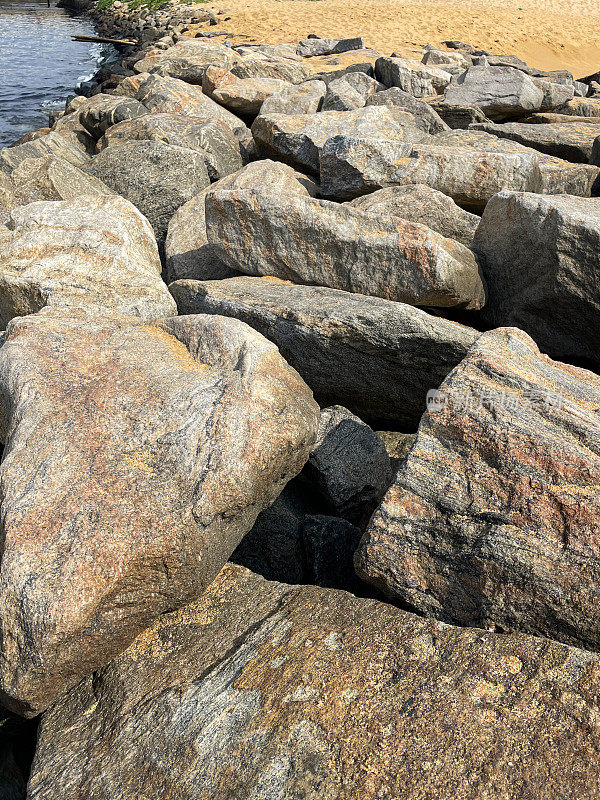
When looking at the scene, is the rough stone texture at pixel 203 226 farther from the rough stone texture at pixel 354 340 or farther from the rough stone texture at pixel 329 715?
the rough stone texture at pixel 329 715

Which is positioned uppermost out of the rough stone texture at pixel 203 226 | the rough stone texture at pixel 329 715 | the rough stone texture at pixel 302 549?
the rough stone texture at pixel 203 226

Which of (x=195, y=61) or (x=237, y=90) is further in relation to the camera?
(x=195, y=61)

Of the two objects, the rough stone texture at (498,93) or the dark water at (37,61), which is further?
the dark water at (37,61)

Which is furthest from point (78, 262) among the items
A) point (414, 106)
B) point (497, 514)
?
point (414, 106)

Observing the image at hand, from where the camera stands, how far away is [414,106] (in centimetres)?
845

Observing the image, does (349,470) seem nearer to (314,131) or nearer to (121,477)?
(121,477)

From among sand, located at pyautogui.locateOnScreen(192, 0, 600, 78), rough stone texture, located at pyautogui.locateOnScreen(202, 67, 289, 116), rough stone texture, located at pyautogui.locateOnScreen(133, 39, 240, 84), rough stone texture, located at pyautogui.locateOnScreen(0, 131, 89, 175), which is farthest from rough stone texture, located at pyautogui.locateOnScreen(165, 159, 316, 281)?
sand, located at pyautogui.locateOnScreen(192, 0, 600, 78)

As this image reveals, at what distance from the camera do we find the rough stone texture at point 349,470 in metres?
3.73

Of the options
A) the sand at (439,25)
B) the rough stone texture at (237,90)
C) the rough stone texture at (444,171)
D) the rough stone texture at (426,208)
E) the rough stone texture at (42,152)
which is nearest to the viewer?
the rough stone texture at (426,208)

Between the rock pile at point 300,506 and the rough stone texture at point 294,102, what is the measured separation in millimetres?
4081

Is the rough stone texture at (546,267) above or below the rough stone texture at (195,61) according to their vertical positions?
below

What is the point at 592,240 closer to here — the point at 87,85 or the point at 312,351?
the point at 312,351

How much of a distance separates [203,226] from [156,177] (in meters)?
1.21

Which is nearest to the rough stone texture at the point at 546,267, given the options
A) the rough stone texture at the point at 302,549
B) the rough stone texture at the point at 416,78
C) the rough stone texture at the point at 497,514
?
the rough stone texture at the point at 497,514
